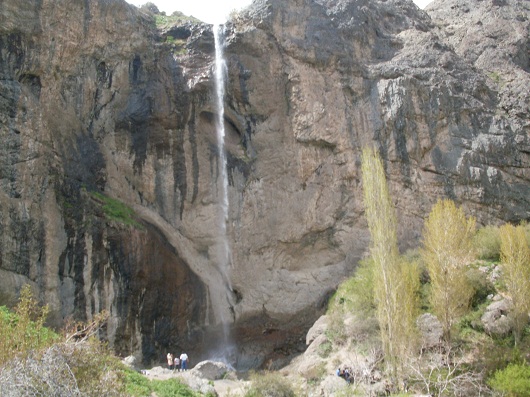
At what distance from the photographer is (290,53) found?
25328mm

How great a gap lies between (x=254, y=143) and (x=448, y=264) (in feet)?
35.8

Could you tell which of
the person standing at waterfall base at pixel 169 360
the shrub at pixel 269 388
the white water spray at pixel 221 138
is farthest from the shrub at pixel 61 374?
the white water spray at pixel 221 138

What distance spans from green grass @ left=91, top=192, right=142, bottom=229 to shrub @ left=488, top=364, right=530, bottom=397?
13459 mm

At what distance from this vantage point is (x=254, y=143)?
82.5 ft

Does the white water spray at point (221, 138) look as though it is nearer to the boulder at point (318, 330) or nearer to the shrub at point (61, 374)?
the boulder at point (318, 330)

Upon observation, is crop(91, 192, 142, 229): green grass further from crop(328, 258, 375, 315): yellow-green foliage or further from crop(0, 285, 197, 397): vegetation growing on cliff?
crop(0, 285, 197, 397): vegetation growing on cliff

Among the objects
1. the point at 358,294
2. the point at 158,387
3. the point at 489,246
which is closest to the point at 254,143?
the point at 358,294

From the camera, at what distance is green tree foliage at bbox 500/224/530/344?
16.8 m

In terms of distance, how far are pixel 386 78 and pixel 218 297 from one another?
12.3m

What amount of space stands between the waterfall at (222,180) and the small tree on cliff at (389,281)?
25.4ft

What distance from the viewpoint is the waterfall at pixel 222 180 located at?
930 inches

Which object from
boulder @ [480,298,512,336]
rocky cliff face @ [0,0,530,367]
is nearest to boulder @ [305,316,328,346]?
rocky cliff face @ [0,0,530,367]

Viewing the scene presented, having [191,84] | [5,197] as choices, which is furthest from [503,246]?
[5,197]

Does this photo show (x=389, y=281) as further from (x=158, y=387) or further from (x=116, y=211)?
(x=116, y=211)
